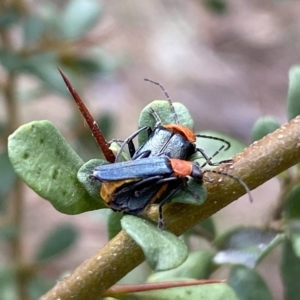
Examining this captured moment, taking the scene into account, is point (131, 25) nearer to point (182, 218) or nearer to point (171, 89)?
point (171, 89)

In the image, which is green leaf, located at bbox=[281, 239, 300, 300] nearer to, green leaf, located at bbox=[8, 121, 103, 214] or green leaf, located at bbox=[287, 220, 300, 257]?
green leaf, located at bbox=[287, 220, 300, 257]

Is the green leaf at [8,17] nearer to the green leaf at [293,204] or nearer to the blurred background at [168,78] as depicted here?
the blurred background at [168,78]

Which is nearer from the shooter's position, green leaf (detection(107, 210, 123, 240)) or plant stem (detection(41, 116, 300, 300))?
plant stem (detection(41, 116, 300, 300))

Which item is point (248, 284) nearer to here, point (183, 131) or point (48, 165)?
point (183, 131)

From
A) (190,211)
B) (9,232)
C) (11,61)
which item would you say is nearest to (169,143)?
(190,211)

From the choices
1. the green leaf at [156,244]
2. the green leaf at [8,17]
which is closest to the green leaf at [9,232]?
the green leaf at [8,17]

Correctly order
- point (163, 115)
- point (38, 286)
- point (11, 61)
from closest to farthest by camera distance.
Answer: point (163, 115) < point (11, 61) < point (38, 286)

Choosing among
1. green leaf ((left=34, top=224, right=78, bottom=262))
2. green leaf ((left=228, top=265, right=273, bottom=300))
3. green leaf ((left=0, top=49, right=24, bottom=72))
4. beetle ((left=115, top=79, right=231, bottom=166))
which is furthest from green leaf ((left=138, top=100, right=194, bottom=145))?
green leaf ((left=34, top=224, right=78, bottom=262))
